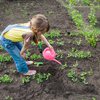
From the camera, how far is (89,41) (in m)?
6.54

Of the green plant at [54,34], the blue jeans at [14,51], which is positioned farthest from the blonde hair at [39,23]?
the green plant at [54,34]

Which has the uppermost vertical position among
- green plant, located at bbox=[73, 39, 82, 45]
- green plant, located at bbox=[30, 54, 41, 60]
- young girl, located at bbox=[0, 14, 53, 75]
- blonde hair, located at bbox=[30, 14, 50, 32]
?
blonde hair, located at bbox=[30, 14, 50, 32]

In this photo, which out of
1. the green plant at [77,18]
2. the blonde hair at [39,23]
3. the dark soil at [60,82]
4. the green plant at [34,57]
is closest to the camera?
the blonde hair at [39,23]

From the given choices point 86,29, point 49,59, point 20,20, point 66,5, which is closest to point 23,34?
point 49,59

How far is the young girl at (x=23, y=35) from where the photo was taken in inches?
190

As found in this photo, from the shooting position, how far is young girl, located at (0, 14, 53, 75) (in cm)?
483

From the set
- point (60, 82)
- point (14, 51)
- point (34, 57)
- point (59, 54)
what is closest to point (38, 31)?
point (14, 51)

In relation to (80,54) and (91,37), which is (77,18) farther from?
(80,54)

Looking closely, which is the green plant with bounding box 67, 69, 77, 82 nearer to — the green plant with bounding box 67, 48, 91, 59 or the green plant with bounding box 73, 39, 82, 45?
the green plant with bounding box 67, 48, 91, 59

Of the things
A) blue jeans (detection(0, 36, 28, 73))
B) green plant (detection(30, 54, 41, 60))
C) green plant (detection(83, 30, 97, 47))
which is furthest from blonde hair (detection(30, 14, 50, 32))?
green plant (detection(83, 30, 97, 47))

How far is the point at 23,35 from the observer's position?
16.1ft

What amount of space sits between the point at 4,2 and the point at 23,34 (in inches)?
173

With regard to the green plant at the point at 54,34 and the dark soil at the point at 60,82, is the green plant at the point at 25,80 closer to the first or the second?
the dark soil at the point at 60,82

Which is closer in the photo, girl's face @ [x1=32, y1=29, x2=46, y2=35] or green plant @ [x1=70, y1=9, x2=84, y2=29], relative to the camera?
girl's face @ [x1=32, y1=29, x2=46, y2=35]
